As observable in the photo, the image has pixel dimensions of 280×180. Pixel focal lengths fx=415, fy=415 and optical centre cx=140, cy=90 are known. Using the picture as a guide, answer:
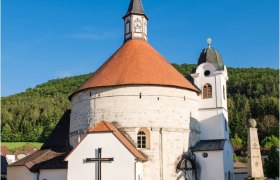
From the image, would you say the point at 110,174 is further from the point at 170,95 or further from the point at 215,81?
the point at 215,81

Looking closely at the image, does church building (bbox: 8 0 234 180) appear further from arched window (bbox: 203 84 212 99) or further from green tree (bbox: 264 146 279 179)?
green tree (bbox: 264 146 279 179)

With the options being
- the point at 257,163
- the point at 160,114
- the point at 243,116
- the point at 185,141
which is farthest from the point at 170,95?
the point at 243,116

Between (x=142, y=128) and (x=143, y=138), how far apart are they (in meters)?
0.71

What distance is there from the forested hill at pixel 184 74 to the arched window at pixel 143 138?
4980cm

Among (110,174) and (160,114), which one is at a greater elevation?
(160,114)

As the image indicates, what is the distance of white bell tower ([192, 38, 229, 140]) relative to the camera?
32.5 m

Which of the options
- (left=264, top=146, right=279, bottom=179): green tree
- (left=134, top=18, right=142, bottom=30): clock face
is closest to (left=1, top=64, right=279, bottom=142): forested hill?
(left=264, top=146, right=279, bottom=179): green tree

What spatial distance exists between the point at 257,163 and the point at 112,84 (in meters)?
12.5

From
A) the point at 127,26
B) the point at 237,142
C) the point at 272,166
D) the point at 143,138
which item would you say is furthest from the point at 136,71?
the point at 237,142

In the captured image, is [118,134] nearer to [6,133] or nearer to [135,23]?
[135,23]

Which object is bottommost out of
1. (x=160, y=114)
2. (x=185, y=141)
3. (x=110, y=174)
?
(x=110, y=174)

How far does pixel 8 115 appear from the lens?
298 ft

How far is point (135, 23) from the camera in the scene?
3584 cm

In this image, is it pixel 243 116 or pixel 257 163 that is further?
pixel 243 116
